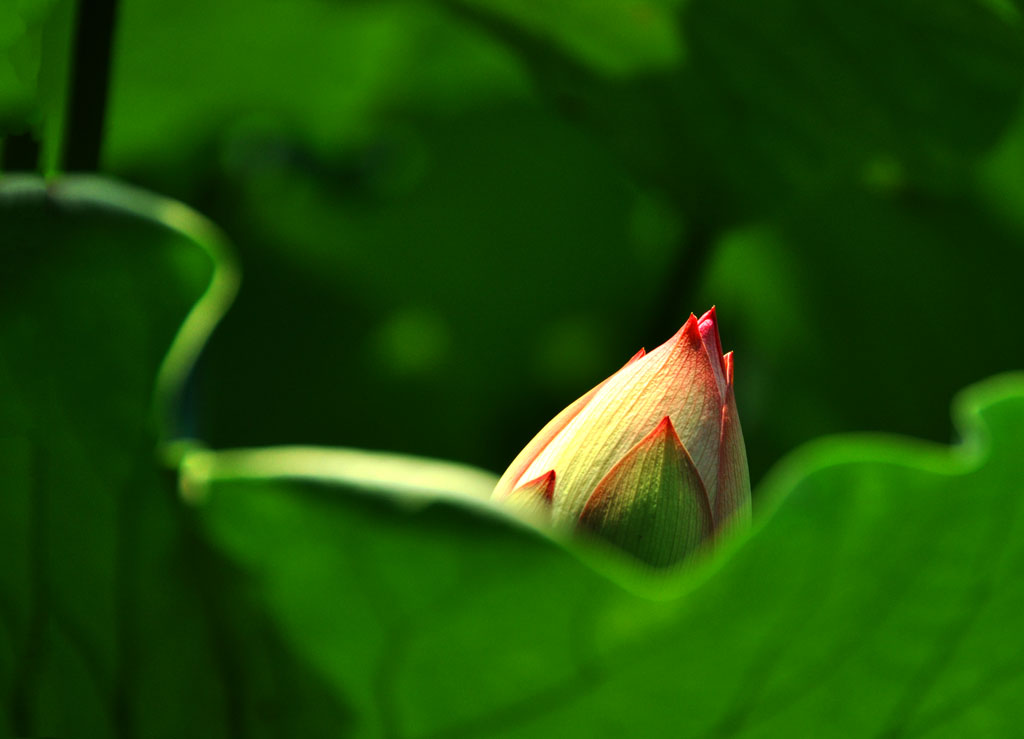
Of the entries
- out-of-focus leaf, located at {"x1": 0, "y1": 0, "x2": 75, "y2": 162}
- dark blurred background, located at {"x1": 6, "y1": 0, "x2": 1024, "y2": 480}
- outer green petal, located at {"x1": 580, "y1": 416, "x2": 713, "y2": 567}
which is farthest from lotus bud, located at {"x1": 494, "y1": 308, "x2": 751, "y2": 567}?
dark blurred background, located at {"x1": 6, "y1": 0, "x2": 1024, "y2": 480}

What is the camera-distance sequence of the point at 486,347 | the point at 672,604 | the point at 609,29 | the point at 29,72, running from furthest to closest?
the point at 486,347
the point at 609,29
the point at 29,72
the point at 672,604

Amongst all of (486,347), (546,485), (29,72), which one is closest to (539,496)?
(546,485)

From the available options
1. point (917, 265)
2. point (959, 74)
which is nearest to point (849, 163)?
point (959, 74)

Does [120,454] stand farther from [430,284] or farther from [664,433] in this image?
[430,284]

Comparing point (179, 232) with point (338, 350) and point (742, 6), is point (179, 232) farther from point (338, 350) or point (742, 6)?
point (338, 350)

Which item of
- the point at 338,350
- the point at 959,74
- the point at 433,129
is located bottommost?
the point at 338,350

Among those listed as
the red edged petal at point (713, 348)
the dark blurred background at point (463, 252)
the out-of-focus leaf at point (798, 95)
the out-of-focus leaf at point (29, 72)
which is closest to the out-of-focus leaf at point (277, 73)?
the dark blurred background at point (463, 252)

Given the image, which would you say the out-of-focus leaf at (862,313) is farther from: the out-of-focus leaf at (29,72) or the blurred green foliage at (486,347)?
the out-of-focus leaf at (29,72)

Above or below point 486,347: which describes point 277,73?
A: above
